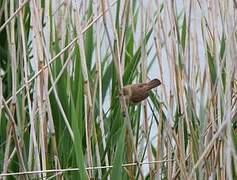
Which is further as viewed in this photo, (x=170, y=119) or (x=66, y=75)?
(x=66, y=75)

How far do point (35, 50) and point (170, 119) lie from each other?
0.24 meters

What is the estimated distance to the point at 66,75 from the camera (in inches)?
44.9

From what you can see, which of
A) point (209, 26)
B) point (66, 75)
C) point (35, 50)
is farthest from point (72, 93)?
point (209, 26)

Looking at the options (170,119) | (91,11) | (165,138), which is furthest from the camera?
(91,11)

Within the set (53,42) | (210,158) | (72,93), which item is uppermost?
(53,42)

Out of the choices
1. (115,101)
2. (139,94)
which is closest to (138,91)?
(139,94)

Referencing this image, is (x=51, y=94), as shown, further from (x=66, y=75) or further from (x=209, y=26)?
(x=209, y=26)

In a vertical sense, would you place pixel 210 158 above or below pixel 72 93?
below

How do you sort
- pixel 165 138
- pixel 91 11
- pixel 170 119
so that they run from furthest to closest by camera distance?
pixel 91 11 → pixel 165 138 → pixel 170 119

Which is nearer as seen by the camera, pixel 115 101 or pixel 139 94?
pixel 139 94

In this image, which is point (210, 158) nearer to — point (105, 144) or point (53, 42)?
point (105, 144)

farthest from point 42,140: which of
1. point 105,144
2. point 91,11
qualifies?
point 91,11

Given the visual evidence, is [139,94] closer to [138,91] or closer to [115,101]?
[138,91]

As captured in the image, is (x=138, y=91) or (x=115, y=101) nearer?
(x=138, y=91)
